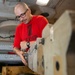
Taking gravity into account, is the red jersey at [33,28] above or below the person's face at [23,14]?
below

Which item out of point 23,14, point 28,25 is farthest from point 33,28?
point 23,14

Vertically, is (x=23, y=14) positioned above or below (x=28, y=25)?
above

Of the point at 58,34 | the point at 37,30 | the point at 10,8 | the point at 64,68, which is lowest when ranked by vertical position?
the point at 64,68

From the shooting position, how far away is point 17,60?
2.60 meters

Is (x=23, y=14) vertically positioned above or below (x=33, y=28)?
above

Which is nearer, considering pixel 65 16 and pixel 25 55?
pixel 65 16

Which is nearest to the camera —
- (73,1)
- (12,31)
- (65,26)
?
(65,26)

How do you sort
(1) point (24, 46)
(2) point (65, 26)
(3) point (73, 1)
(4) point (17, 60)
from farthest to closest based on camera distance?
(3) point (73, 1), (4) point (17, 60), (1) point (24, 46), (2) point (65, 26)

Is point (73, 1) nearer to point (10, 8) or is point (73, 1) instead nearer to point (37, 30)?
point (10, 8)

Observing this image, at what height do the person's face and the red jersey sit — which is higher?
the person's face

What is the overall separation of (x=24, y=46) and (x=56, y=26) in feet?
3.83

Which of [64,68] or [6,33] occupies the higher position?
[6,33]

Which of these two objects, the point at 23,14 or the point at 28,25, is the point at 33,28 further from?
the point at 23,14

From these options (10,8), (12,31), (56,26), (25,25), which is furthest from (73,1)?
(56,26)
